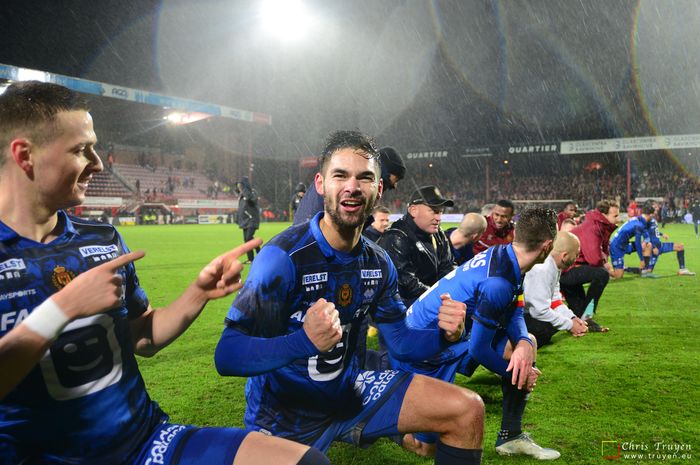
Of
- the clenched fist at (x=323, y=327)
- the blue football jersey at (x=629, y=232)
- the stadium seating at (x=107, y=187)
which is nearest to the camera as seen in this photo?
the clenched fist at (x=323, y=327)

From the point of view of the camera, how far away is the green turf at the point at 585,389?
350 cm

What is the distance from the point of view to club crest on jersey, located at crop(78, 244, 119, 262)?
1801 mm

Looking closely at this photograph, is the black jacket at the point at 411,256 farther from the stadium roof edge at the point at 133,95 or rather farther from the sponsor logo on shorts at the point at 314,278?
the stadium roof edge at the point at 133,95

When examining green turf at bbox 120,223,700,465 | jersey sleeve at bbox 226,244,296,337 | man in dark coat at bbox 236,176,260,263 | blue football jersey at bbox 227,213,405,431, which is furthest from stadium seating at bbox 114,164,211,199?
jersey sleeve at bbox 226,244,296,337

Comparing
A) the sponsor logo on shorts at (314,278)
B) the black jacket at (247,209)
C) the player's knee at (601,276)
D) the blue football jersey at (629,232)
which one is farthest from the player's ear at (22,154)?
the black jacket at (247,209)

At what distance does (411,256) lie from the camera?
508 centimetres

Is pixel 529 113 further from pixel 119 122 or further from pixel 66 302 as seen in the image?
pixel 66 302

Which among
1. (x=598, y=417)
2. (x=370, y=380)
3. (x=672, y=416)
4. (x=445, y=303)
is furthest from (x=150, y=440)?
(x=672, y=416)

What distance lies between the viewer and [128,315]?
1.98 meters

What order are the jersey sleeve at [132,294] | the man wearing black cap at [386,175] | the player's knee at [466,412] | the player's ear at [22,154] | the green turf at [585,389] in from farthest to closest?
the man wearing black cap at [386,175] < the green turf at [585,389] < the player's knee at [466,412] < the jersey sleeve at [132,294] < the player's ear at [22,154]

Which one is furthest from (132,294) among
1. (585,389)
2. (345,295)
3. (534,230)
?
(585,389)

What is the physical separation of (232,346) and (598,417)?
323 cm

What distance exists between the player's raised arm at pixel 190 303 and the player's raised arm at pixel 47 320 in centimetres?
43

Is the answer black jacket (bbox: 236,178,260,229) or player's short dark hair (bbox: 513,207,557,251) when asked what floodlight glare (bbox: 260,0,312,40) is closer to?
black jacket (bbox: 236,178,260,229)
